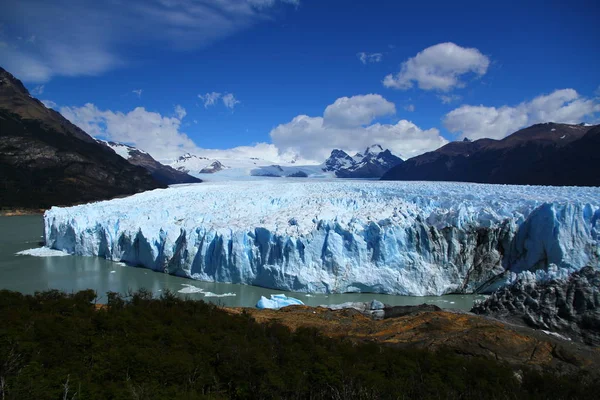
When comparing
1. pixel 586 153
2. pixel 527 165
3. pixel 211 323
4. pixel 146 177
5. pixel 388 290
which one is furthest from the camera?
pixel 146 177

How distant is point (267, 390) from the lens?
15.6 ft

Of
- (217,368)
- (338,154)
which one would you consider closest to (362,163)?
(338,154)

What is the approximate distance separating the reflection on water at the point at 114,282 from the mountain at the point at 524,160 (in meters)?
34.7

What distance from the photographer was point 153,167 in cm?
11306

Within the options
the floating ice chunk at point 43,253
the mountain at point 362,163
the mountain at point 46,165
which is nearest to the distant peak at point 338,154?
the mountain at point 362,163

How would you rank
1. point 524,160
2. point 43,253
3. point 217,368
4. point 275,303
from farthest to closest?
point 524,160
point 43,253
point 275,303
point 217,368

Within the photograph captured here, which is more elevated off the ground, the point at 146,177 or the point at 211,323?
the point at 146,177

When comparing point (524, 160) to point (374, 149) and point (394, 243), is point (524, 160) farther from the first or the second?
point (374, 149)

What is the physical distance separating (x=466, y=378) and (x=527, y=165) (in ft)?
182

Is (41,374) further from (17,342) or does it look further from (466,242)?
(466,242)

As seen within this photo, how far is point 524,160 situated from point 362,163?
225 ft

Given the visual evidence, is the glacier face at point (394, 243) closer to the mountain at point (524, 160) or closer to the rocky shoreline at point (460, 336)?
the rocky shoreline at point (460, 336)

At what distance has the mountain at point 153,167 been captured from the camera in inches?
4085

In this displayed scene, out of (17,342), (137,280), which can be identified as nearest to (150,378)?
(17,342)
